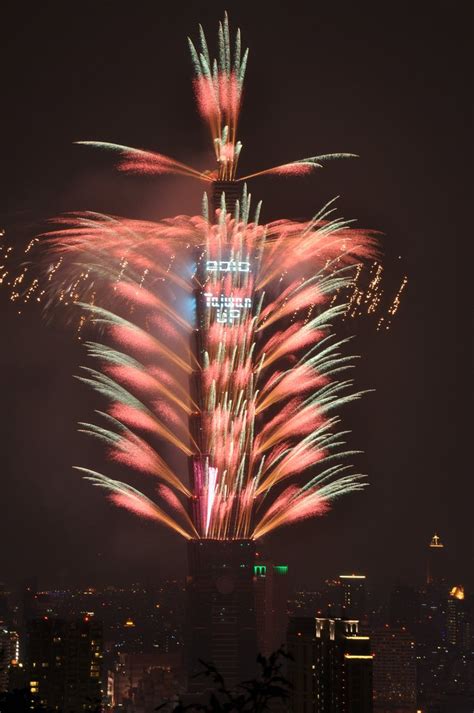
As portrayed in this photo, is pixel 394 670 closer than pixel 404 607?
Yes

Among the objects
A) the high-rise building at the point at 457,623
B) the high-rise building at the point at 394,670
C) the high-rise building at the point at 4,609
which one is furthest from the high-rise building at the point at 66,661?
the high-rise building at the point at 457,623

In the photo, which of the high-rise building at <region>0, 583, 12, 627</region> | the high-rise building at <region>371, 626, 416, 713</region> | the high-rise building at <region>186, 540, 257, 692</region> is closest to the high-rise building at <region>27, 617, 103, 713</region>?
the high-rise building at <region>186, 540, 257, 692</region>

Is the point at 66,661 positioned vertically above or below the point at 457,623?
below

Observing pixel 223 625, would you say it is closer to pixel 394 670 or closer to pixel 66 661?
pixel 66 661

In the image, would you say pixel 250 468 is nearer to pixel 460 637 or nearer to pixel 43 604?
pixel 43 604

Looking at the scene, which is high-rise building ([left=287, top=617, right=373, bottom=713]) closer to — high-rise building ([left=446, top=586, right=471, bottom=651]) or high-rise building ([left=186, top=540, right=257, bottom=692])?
high-rise building ([left=186, top=540, right=257, bottom=692])

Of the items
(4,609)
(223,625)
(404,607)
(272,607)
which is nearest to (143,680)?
(272,607)

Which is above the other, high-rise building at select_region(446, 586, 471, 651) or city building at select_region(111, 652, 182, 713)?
high-rise building at select_region(446, 586, 471, 651)
